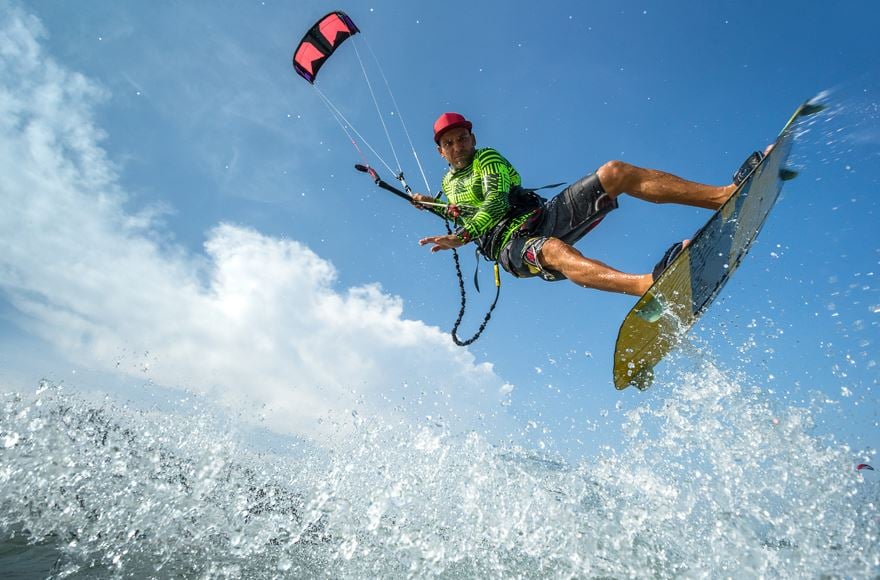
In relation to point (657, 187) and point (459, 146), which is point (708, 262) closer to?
point (657, 187)

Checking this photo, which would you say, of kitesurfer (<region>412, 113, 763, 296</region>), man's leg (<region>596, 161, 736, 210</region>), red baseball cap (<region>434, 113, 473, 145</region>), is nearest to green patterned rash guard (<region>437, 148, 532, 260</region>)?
kitesurfer (<region>412, 113, 763, 296</region>)

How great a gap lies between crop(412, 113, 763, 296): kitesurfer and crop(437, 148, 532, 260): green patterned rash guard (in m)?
0.01

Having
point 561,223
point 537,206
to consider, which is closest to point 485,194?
point 537,206

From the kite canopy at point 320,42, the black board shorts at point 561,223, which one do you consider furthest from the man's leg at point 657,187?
the kite canopy at point 320,42

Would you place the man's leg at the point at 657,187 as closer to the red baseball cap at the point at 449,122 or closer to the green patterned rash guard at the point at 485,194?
the green patterned rash guard at the point at 485,194

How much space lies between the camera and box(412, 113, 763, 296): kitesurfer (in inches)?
196

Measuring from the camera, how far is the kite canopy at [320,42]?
902 centimetres

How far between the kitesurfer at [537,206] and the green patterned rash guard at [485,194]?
13mm

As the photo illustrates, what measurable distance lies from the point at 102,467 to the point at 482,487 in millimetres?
6451

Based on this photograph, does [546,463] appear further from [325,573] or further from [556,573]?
[325,573]

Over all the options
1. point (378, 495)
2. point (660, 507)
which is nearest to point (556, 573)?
point (660, 507)

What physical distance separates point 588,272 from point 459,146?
290 cm

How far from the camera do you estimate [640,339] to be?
545cm

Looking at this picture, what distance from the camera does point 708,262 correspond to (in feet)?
15.7
